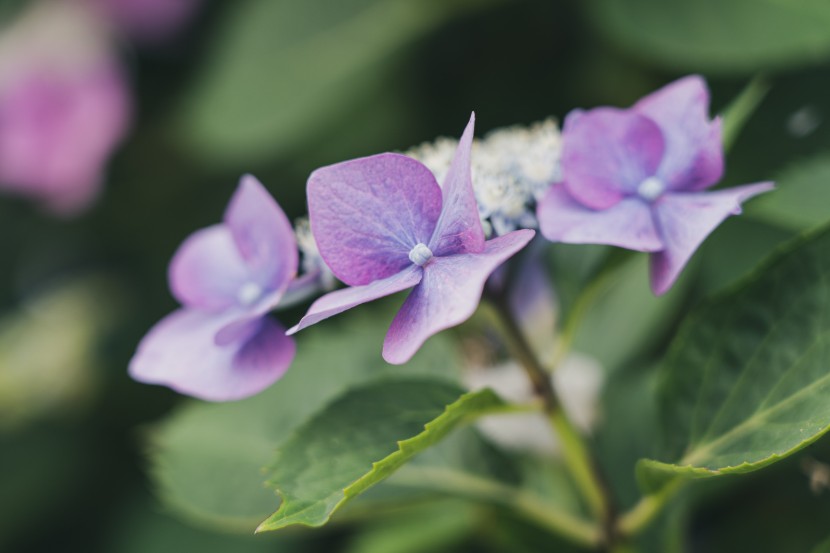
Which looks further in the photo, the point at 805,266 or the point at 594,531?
the point at 594,531

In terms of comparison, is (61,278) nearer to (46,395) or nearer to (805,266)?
(46,395)

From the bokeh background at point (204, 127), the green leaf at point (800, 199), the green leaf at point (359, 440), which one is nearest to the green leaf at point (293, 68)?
the bokeh background at point (204, 127)

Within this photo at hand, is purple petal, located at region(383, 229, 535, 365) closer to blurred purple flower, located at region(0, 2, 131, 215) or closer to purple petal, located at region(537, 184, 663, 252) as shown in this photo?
purple petal, located at region(537, 184, 663, 252)

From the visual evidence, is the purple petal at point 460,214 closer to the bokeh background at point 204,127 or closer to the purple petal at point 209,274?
the purple petal at point 209,274

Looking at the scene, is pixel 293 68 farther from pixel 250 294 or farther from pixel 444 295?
pixel 444 295

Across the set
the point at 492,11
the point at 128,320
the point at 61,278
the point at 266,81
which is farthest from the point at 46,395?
the point at 492,11

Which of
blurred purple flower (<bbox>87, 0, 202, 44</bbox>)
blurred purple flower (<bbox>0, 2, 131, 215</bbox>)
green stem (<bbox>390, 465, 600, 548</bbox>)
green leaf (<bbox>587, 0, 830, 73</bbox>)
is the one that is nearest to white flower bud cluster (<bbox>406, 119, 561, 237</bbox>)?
green stem (<bbox>390, 465, 600, 548</bbox>)

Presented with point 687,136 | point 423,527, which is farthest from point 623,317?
point 687,136
